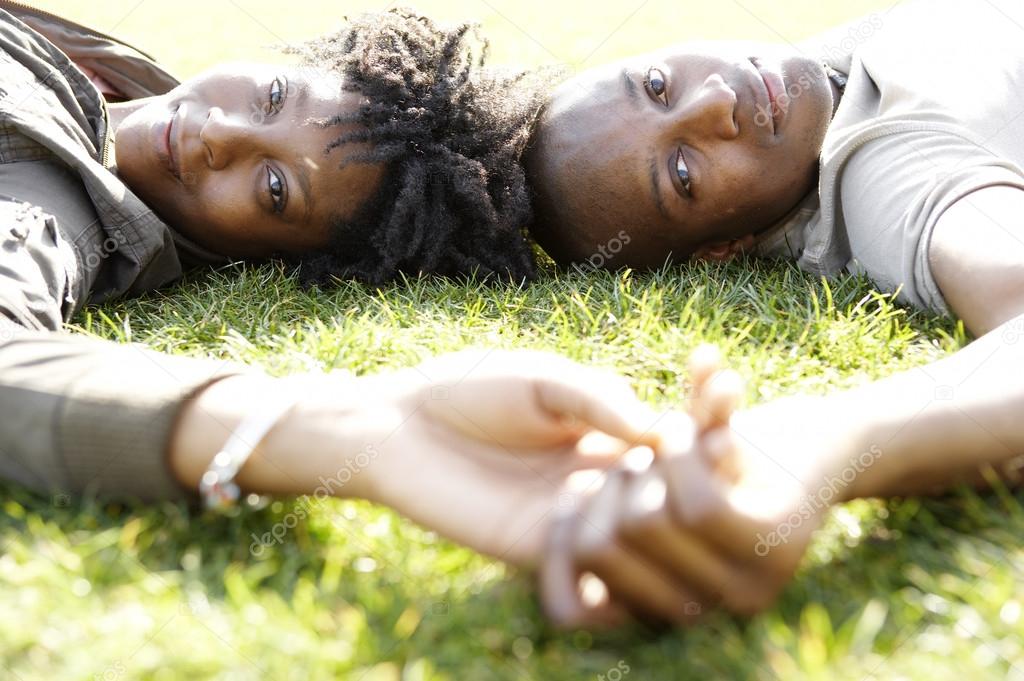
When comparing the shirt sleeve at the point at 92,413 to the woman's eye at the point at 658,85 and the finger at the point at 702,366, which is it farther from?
the woman's eye at the point at 658,85

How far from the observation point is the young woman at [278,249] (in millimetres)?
1385

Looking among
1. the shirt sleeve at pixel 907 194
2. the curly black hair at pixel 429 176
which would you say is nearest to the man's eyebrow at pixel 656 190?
the curly black hair at pixel 429 176

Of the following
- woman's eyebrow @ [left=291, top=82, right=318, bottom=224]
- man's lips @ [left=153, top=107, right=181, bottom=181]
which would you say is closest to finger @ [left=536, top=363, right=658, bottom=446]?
woman's eyebrow @ [left=291, top=82, right=318, bottom=224]

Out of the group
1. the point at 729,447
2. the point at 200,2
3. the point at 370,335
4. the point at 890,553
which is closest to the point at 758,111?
the point at 370,335

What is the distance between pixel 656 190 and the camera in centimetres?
281

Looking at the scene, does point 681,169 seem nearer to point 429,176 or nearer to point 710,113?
point 710,113

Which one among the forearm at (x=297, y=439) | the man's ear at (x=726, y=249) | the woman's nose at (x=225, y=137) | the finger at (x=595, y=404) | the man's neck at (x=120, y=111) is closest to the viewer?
the finger at (x=595, y=404)

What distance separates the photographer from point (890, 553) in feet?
4.63

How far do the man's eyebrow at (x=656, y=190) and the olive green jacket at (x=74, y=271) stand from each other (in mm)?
1397

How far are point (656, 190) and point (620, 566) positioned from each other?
5.93 feet

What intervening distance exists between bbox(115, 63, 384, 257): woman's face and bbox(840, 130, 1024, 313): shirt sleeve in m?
1.42

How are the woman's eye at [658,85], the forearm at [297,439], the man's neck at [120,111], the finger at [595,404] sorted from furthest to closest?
1. the man's neck at [120,111]
2. the woman's eye at [658,85]
3. the forearm at [297,439]
4. the finger at [595,404]

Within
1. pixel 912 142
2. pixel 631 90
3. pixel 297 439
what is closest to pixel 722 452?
pixel 297 439

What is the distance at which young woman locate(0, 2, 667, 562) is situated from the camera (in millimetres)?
1385
